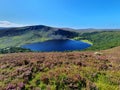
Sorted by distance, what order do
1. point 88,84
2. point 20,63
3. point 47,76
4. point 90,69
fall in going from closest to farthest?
point 88,84, point 47,76, point 90,69, point 20,63

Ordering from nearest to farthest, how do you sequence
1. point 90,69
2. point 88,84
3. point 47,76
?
point 88,84
point 47,76
point 90,69

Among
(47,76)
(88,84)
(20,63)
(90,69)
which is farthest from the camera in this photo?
(20,63)

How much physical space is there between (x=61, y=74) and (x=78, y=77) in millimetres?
1354

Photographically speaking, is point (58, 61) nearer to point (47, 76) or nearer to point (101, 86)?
Result: point (47, 76)

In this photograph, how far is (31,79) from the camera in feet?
47.8

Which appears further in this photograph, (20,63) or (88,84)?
(20,63)

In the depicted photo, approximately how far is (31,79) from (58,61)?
3.99 meters

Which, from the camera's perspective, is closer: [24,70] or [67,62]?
[24,70]

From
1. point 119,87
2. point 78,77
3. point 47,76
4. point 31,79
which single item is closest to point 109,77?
point 119,87

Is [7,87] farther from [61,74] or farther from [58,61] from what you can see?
[58,61]

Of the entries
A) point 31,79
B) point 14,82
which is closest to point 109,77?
point 31,79

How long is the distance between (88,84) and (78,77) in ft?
3.45

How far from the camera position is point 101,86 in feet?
43.7

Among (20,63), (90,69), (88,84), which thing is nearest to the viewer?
(88,84)
